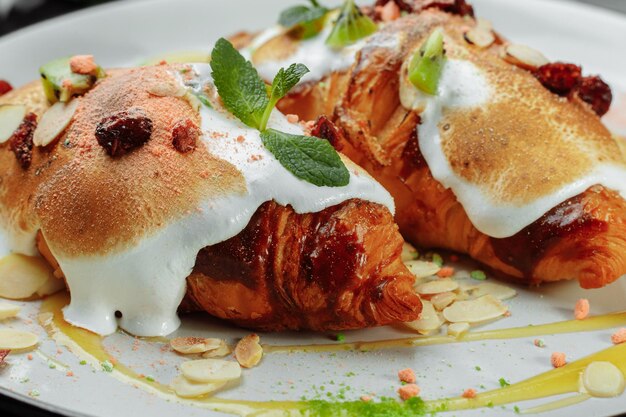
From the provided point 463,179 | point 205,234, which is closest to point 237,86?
point 205,234

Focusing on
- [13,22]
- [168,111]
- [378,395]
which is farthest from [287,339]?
[13,22]

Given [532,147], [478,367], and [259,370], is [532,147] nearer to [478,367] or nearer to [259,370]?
[478,367]

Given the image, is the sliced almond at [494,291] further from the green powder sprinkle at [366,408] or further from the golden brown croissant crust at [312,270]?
the green powder sprinkle at [366,408]

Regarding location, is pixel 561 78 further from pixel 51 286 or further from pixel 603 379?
pixel 51 286

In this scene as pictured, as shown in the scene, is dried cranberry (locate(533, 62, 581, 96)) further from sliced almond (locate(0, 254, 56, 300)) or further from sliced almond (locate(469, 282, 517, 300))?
sliced almond (locate(0, 254, 56, 300))

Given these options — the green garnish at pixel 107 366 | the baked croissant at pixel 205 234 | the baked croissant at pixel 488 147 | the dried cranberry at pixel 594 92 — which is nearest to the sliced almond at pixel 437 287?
the baked croissant at pixel 488 147

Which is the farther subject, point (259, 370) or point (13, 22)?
point (13, 22)
